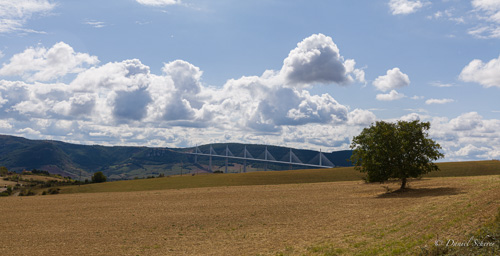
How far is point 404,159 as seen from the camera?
6044cm

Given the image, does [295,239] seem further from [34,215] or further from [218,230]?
[34,215]

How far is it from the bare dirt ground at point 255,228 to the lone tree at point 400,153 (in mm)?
9815

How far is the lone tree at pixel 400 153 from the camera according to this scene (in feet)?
197

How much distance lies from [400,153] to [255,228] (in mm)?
31216

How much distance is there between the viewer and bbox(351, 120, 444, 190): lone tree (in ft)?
197

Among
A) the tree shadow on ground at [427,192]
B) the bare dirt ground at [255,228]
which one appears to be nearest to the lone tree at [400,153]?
the tree shadow on ground at [427,192]

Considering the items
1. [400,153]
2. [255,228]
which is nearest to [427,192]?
[400,153]

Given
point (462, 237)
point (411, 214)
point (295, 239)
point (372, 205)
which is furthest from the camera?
point (372, 205)

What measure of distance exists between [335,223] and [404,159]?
27320mm

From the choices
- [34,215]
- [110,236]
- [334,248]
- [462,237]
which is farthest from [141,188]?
[462,237]

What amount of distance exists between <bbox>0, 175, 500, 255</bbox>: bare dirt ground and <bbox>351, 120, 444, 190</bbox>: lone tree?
9.82 meters

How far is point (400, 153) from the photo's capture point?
59.3 m

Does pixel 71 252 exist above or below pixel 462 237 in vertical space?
below

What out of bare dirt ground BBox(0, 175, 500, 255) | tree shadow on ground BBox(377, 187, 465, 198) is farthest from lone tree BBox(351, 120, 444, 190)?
bare dirt ground BBox(0, 175, 500, 255)
